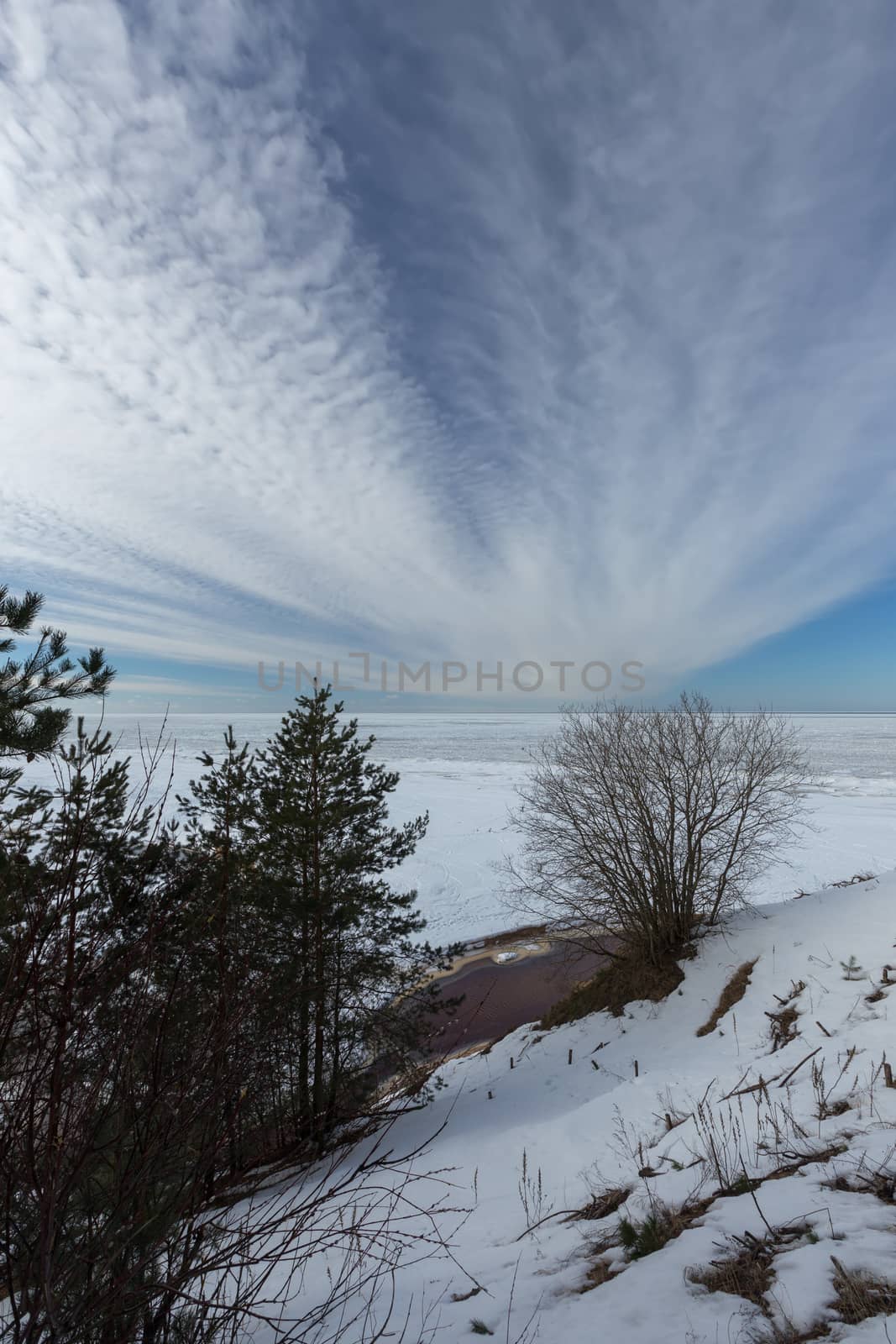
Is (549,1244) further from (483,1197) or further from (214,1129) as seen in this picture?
(214,1129)

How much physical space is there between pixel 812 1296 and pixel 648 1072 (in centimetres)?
647

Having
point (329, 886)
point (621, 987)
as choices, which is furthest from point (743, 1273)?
point (621, 987)

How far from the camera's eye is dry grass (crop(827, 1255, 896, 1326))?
2.38 metres

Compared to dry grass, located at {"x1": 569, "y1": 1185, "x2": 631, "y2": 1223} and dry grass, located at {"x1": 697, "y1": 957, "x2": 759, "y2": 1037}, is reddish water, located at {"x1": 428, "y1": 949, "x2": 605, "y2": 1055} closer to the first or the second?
dry grass, located at {"x1": 697, "y1": 957, "x2": 759, "y2": 1037}

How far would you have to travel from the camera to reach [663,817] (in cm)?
1290

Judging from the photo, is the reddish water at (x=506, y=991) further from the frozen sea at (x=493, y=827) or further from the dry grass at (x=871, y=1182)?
the dry grass at (x=871, y=1182)

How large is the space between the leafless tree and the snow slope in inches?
55.2

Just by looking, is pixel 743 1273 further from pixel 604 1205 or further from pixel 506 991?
pixel 506 991

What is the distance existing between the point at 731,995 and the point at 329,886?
23.8 ft

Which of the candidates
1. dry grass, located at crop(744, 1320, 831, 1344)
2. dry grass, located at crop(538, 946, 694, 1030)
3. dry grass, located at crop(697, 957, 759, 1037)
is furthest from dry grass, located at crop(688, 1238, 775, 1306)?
→ dry grass, located at crop(538, 946, 694, 1030)

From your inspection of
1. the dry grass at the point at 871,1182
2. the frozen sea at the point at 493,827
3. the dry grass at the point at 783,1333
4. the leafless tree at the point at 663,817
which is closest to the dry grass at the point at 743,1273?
the dry grass at the point at 783,1333

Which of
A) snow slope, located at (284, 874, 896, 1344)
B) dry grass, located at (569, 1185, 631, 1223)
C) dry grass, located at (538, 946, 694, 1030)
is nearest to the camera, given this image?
snow slope, located at (284, 874, 896, 1344)

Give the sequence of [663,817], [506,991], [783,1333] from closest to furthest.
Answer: [783,1333]
[663,817]
[506,991]

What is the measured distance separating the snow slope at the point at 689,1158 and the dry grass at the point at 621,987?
59cm
